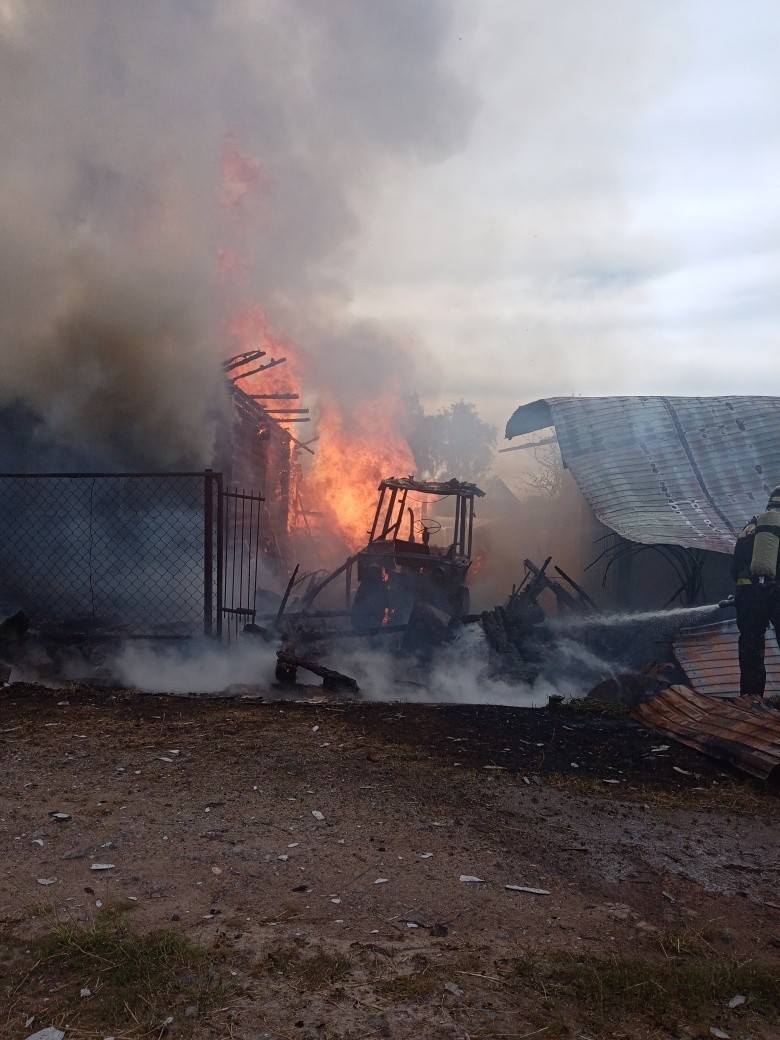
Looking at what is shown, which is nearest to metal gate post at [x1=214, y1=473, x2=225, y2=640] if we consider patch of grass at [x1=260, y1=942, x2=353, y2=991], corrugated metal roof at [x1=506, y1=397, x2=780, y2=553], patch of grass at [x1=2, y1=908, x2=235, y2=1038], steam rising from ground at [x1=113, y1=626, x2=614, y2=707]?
steam rising from ground at [x1=113, y1=626, x2=614, y2=707]

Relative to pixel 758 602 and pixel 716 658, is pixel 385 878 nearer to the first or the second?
pixel 758 602

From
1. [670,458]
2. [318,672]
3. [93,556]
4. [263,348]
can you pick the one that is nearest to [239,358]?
[263,348]

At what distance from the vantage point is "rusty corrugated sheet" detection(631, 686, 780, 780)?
4590 mm

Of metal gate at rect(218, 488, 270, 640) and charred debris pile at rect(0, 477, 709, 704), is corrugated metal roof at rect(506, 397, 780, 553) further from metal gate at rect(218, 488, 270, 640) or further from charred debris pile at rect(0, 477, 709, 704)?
metal gate at rect(218, 488, 270, 640)

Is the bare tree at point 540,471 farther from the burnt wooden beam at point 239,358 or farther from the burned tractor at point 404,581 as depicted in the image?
the burned tractor at point 404,581

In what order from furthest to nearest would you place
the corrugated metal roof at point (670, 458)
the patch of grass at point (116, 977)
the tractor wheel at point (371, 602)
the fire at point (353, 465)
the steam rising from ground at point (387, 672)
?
the fire at point (353, 465)
the corrugated metal roof at point (670, 458)
the tractor wheel at point (371, 602)
the steam rising from ground at point (387, 672)
the patch of grass at point (116, 977)

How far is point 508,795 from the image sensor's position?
13.1 ft

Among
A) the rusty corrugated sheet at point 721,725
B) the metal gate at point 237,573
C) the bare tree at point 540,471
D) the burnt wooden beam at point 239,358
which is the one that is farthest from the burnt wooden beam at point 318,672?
the bare tree at point 540,471

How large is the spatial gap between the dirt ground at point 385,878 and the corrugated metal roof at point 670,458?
734cm

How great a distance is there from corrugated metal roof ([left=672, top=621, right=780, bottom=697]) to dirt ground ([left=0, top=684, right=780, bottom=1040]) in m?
2.99

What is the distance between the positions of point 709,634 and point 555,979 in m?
6.78

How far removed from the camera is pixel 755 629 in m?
7.25

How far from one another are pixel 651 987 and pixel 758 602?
585 cm

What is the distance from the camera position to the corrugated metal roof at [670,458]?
11.8 m
